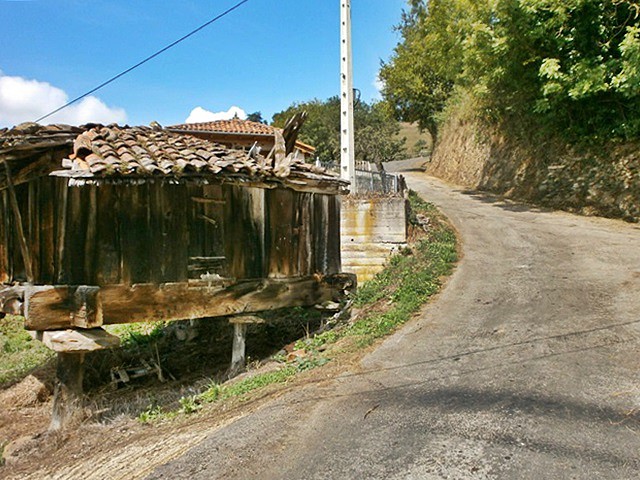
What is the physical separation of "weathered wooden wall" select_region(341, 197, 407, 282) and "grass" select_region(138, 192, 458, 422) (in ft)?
1.43

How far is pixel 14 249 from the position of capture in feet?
25.2

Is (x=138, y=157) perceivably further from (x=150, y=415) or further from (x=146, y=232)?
(x=150, y=415)

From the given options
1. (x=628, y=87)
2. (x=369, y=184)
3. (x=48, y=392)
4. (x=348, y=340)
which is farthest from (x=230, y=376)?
(x=628, y=87)

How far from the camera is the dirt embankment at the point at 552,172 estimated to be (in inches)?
530

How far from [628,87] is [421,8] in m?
26.5

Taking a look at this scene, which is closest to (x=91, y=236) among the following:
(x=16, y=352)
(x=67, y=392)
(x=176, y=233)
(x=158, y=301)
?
(x=176, y=233)

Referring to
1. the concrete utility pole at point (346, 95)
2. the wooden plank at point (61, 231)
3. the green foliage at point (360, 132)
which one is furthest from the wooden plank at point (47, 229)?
the green foliage at point (360, 132)

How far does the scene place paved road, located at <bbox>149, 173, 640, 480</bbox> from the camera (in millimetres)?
3891

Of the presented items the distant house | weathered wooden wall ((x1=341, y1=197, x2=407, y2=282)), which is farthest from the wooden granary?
the distant house

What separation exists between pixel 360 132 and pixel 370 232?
29.0 meters

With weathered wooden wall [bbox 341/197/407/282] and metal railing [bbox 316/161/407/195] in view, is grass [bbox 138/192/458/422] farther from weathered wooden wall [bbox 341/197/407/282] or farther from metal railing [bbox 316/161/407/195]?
metal railing [bbox 316/161/407/195]

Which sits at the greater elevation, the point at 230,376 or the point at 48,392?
the point at 230,376

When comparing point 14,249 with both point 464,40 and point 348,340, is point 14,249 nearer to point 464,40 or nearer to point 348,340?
point 348,340

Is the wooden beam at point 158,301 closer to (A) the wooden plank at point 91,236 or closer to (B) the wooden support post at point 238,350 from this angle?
(A) the wooden plank at point 91,236
